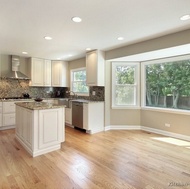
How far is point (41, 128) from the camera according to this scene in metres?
3.09

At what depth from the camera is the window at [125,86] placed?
502cm

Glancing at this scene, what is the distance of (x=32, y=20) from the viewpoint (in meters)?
2.71

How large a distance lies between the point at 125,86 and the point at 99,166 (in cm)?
298

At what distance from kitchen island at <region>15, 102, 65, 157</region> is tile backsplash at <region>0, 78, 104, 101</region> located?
1.97m

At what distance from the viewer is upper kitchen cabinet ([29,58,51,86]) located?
5.84 m

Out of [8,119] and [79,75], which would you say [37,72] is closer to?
[79,75]

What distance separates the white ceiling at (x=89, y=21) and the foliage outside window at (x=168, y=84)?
1.30 metres


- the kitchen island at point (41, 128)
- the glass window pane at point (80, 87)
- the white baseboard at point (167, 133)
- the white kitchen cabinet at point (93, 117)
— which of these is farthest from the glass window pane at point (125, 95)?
the kitchen island at point (41, 128)

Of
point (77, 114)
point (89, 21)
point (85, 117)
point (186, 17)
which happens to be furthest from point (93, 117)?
point (186, 17)

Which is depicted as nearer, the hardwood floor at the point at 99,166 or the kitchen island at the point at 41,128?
the hardwood floor at the point at 99,166

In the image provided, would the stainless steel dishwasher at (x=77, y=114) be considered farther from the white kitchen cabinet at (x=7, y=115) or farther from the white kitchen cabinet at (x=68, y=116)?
the white kitchen cabinet at (x=7, y=115)

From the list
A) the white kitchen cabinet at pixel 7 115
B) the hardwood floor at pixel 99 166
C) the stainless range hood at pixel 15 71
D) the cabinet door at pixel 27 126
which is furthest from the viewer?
the stainless range hood at pixel 15 71

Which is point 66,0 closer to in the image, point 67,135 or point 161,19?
point 161,19

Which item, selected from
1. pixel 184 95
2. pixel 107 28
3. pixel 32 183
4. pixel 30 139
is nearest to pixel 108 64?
pixel 107 28
